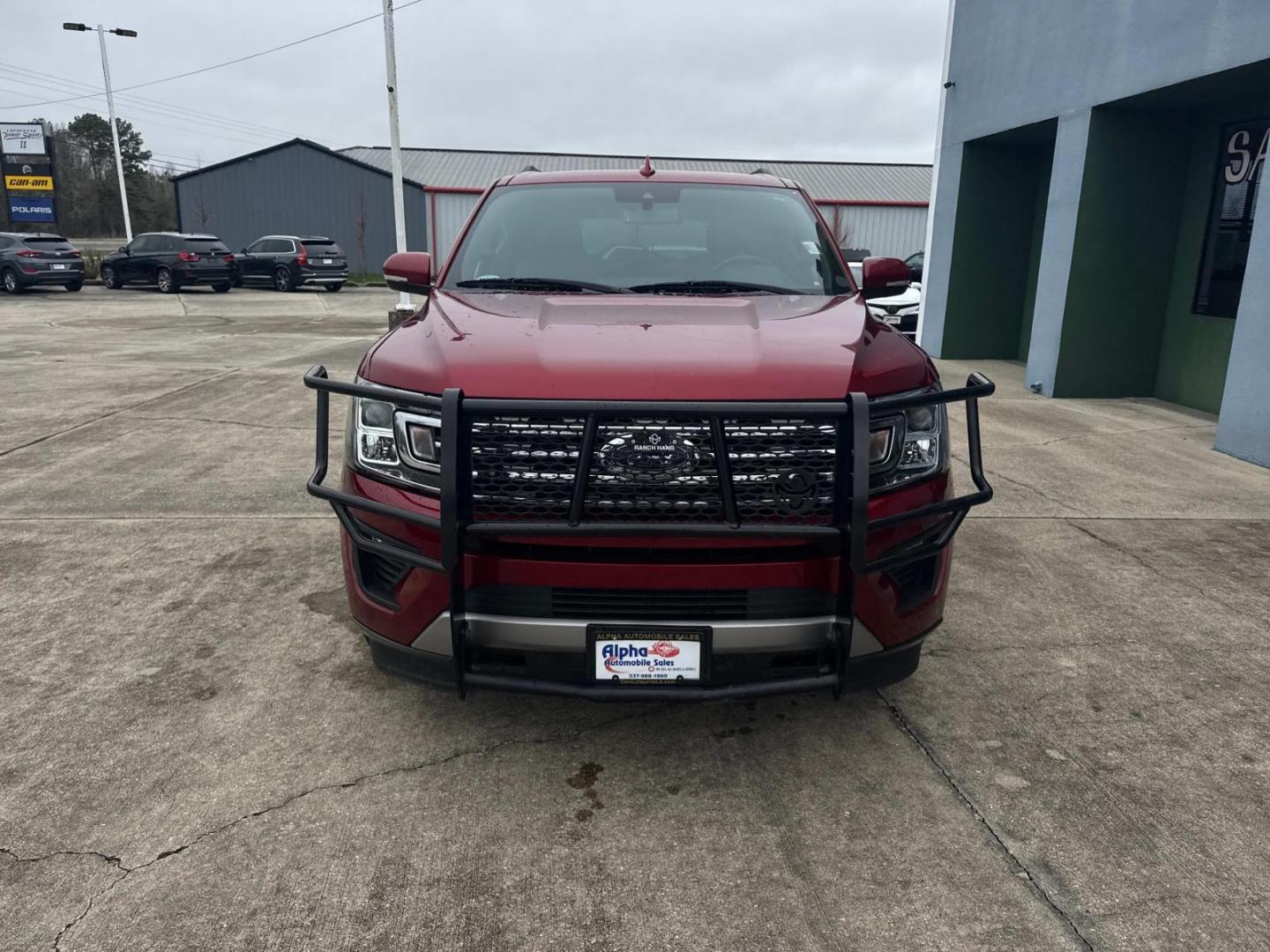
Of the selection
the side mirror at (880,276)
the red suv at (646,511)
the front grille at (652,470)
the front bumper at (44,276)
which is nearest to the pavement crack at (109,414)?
the red suv at (646,511)

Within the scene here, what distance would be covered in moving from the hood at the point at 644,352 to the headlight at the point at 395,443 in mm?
89

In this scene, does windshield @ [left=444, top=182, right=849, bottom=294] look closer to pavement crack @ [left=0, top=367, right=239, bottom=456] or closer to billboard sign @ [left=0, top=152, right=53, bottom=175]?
pavement crack @ [left=0, top=367, right=239, bottom=456]

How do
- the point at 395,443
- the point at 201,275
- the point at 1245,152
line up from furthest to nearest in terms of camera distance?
the point at 201,275
the point at 1245,152
the point at 395,443

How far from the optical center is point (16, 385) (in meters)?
9.77

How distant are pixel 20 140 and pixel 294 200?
9385mm

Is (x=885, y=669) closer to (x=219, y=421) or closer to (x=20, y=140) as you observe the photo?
(x=219, y=421)

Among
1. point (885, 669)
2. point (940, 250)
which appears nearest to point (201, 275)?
point (940, 250)

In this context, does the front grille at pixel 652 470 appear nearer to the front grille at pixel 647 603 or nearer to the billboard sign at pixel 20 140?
the front grille at pixel 647 603

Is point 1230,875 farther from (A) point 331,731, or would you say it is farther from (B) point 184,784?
(B) point 184,784

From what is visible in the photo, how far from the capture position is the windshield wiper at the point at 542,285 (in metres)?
3.53

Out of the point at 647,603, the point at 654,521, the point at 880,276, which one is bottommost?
the point at 647,603

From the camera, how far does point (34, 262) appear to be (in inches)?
934

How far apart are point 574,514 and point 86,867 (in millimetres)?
1536

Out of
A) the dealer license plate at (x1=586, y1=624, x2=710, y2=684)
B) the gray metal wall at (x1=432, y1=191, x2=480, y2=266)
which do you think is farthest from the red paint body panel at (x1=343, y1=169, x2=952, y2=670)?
the gray metal wall at (x1=432, y1=191, x2=480, y2=266)
